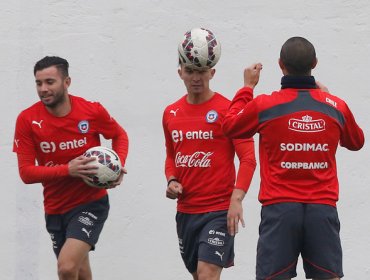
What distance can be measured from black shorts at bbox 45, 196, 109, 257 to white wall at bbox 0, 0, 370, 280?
1.16 m

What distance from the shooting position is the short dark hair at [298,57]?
269 inches

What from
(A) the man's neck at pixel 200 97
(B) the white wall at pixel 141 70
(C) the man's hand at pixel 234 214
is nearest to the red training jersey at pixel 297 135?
(C) the man's hand at pixel 234 214

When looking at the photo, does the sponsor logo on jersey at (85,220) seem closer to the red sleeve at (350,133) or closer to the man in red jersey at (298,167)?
the man in red jersey at (298,167)

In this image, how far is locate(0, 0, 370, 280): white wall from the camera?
948 centimetres

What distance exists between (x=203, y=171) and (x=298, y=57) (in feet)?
4.55

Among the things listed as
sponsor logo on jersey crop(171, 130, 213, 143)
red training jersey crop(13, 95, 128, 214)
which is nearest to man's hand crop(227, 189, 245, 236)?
sponsor logo on jersey crop(171, 130, 213, 143)

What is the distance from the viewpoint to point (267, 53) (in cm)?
952

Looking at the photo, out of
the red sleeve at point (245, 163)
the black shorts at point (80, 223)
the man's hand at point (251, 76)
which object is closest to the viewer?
the man's hand at point (251, 76)

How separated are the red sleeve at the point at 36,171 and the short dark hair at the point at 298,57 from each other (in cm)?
198

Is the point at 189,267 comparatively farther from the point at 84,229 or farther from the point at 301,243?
the point at 301,243

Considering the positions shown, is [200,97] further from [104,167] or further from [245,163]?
[104,167]

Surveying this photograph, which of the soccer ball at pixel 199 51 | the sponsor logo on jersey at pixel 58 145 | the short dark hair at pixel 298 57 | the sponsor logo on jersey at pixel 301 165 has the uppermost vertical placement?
the soccer ball at pixel 199 51

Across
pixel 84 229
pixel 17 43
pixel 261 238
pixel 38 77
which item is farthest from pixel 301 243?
pixel 17 43

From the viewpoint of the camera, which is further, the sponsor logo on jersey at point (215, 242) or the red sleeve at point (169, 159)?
the red sleeve at point (169, 159)
